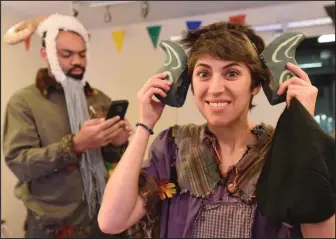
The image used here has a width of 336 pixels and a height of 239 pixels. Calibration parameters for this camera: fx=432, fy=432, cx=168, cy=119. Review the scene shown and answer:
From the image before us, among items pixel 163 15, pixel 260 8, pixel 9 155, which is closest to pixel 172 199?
pixel 9 155

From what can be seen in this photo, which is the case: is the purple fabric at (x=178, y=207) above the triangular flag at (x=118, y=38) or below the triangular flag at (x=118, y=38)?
below

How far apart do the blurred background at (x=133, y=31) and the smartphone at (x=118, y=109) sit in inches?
1.0

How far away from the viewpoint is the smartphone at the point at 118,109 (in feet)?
4.01

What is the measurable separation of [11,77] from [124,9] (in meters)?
0.71

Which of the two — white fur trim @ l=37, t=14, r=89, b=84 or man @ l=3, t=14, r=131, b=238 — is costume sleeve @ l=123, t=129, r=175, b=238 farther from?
white fur trim @ l=37, t=14, r=89, b=84

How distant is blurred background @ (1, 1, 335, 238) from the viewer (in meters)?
1.49

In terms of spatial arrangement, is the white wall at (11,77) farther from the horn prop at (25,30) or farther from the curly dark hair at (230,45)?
the curly dark hair at (230,45)

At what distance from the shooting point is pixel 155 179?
0.77m

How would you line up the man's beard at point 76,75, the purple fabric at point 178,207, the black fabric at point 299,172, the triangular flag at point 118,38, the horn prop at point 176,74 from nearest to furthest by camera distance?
the black fabric at point 299,172, the purple fabric at point 178,207, the horn prop at point 176,74, the man's beard at point 76,75, the triangular flag at point 118,38

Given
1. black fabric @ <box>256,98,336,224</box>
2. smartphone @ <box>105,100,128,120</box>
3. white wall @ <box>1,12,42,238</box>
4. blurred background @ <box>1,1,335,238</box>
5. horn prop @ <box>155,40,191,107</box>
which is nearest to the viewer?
black fabric @ <box>256,98,336,224</box>

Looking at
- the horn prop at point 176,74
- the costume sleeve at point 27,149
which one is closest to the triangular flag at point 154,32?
the costume sleeve at point 27,149

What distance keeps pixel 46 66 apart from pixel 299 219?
116 cm

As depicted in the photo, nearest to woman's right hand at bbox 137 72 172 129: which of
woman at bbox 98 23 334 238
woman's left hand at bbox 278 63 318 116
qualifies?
woman at bbox 98 23 334 238

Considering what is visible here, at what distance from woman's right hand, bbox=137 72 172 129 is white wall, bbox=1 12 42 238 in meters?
1.15
